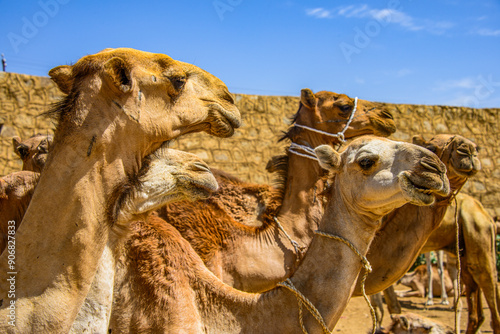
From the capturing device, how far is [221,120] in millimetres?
2328

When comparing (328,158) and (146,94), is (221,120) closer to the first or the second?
(146,94)

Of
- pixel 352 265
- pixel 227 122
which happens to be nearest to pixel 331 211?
pixel 352 265

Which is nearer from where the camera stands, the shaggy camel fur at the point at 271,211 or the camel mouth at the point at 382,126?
the shaggy camel fur at the point at 271,211

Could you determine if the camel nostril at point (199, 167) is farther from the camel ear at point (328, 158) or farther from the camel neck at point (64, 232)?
the camel ear at point (328, 158)

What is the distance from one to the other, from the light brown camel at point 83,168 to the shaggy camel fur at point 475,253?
566cm

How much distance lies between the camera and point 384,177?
2.87 m

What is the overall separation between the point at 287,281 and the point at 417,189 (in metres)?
0.92

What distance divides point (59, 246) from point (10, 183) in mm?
1705

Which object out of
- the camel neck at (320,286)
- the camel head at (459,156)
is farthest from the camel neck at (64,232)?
the camel head at (459,156)

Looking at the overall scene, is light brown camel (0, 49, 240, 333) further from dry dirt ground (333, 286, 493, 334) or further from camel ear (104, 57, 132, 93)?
dry dirt ground (333, 286, 493, 334)

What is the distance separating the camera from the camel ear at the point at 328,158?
320 centimetres

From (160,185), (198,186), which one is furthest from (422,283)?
(160,185)

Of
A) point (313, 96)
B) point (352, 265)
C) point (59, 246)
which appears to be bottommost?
point (352, 265)

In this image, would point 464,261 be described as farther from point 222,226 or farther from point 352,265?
point 352,265
